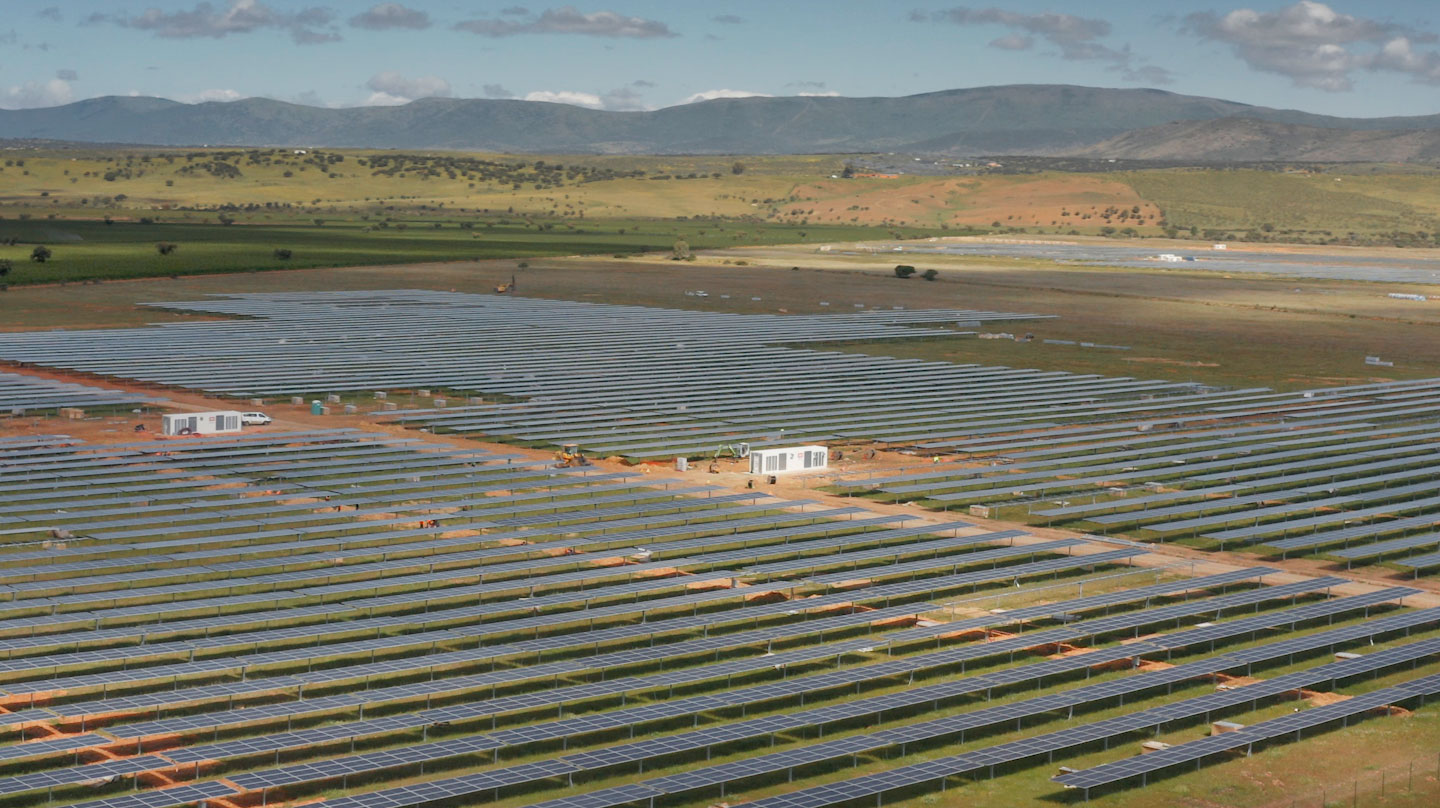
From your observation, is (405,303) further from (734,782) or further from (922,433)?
(734,782)

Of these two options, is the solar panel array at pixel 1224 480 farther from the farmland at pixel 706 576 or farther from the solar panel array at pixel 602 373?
the solar panel array at pixel 602 373

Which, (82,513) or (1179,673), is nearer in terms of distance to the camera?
(1179,673)

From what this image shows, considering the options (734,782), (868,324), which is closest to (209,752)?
(734,782)

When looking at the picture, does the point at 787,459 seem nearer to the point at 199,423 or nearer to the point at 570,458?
the point at 570,458

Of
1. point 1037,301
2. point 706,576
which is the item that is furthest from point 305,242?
point 706,576

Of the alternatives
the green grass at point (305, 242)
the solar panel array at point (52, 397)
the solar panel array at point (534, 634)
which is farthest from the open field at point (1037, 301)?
the solar panel array at point (534, 634)

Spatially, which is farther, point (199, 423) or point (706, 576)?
point (199, 423)
